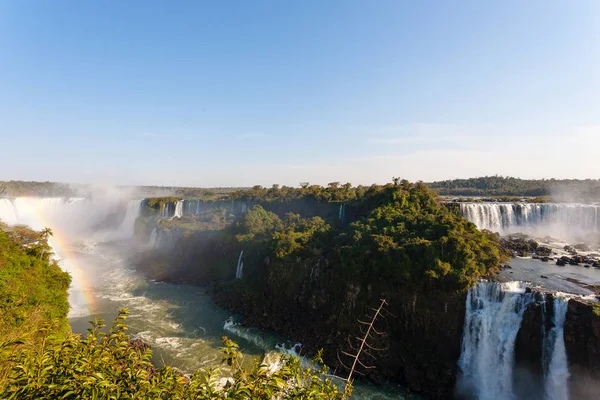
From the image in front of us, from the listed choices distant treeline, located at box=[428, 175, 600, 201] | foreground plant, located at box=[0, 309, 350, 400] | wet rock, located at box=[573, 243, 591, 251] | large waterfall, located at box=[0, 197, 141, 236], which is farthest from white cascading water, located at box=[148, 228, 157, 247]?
distant treeline, located at box=[428, 175, 600, 201]

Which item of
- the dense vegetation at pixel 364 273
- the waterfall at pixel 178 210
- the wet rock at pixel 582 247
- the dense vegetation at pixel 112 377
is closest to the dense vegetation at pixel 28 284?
the dense vegetation at pixel 112 377

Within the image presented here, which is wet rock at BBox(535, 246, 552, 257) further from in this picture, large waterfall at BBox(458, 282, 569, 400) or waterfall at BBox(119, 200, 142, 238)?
waterfall at BBox(119, 200, 142, 238)

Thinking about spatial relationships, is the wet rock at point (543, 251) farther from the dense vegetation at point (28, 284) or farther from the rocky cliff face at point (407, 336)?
the dense vegetation at point (28, 284)

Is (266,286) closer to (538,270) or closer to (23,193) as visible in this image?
(538,270)

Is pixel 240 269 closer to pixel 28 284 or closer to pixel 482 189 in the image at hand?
pixel 28 284

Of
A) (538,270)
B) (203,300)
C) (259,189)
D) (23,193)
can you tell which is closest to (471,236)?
(538,270)
